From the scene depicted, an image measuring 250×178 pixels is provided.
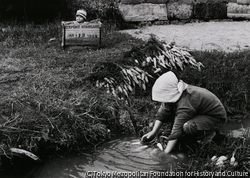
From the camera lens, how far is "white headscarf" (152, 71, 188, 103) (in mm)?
3443

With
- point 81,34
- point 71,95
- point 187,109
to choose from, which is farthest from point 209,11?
point 187,109

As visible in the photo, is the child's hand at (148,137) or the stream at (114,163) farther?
the child's hand at (148,137)

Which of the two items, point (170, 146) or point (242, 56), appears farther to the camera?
point (242, 56)

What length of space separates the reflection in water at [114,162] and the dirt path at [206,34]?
10.3 feet

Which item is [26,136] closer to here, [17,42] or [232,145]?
A: [232,145]

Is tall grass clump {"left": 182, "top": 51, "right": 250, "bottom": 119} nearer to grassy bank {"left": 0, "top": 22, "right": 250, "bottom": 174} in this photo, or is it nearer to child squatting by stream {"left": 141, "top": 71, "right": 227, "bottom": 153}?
grassy bank {"left": 0, "top": 22, "right": 250, "bottom": 174}

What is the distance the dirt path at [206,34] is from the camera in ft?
22.2

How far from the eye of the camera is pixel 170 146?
3670 mm

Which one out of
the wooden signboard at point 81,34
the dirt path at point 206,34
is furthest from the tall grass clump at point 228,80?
the wooden signboard at point 81,34

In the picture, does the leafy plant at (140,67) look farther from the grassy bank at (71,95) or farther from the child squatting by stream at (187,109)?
the child squatting by stream at (187,109)

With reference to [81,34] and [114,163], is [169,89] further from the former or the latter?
[81,34]

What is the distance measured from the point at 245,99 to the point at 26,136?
3.10 m

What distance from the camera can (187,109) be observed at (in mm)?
3494

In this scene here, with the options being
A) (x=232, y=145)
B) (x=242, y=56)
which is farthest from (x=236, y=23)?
(x=232, y=145)
